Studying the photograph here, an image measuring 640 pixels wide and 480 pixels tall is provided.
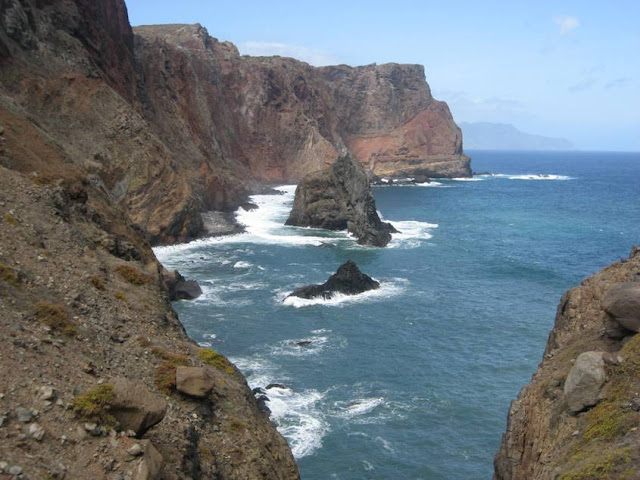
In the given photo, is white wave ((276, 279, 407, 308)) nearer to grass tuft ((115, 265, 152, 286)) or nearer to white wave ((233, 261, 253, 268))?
white wave ((233, 261, 253, 268))

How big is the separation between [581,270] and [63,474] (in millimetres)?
59866

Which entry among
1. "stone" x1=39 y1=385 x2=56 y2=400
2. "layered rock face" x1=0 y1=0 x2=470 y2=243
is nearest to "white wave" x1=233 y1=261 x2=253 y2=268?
"layered rock face" x1=0 y1=0 x2=470 y2=243

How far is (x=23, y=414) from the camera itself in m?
12.3

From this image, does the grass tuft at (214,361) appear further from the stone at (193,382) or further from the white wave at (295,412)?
the white wave at (295,412)

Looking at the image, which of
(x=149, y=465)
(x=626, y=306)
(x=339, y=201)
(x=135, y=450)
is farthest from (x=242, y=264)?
(x=149, y=465)

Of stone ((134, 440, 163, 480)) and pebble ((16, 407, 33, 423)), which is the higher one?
pebble ((16, 407, 33, 423))

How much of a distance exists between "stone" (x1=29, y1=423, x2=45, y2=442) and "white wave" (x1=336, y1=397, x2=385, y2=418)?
2050 centimetres

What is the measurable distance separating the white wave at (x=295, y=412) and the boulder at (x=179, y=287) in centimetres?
1390

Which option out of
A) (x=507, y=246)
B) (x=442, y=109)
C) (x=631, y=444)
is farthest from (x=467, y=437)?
(x=442, y=109)

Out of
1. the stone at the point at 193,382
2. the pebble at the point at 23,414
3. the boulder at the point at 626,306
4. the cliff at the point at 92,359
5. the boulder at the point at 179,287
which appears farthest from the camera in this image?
the boulder at the point at 179,287

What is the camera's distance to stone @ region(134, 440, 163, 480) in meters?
12.3

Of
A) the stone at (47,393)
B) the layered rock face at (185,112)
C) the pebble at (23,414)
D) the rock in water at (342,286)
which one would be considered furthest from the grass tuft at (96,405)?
the rock in water at (342,286)

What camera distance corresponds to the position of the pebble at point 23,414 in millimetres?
12168

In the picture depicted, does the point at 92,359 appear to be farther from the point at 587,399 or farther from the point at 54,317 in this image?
the point at 587,399
